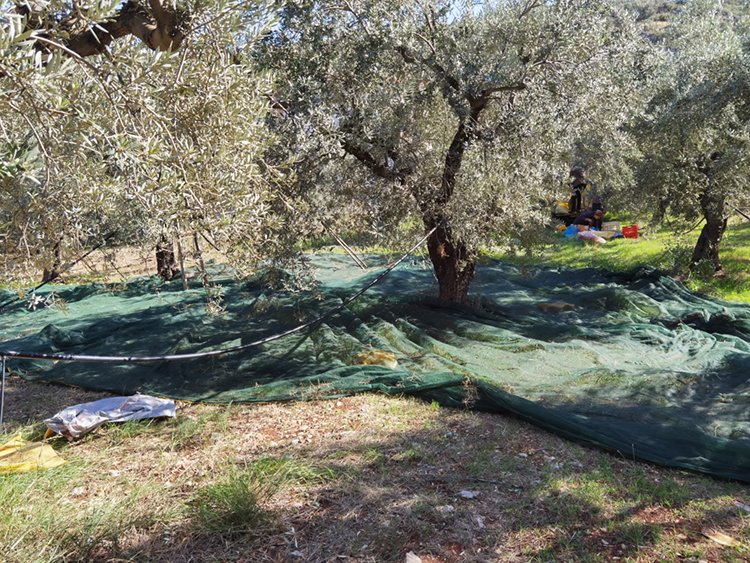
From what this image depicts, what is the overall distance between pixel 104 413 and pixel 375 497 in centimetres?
287

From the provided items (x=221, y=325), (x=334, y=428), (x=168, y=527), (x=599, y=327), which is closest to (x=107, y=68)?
(x=168, y=527)

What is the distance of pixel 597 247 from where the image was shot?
50.4 feet

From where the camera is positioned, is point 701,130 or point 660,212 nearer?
point 701,130

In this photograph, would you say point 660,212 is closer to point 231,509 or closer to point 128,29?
point 128,29

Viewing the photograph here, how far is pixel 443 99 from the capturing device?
737 cm

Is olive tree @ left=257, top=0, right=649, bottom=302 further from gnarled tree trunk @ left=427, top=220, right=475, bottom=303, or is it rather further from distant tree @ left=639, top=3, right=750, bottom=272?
distant tree @ left=639, top=3, right=750, bottom=272

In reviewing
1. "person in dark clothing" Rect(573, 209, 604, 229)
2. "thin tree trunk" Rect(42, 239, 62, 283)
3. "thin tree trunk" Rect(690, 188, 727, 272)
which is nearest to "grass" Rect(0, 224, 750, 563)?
"thin tree trunk" Rect(42, 239, 62, 283)

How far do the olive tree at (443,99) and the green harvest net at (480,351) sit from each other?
1455 millimetres

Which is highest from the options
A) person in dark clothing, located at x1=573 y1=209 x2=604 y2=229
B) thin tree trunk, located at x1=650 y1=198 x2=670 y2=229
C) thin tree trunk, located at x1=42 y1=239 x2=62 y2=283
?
thin tree trunk, located at x1=42 y1=239 x2=62 y2=283

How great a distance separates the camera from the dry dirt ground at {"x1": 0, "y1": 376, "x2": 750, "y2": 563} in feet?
11.6

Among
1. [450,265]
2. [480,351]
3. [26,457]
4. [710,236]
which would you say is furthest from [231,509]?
[710,236]

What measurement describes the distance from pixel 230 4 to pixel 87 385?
16.1 feet

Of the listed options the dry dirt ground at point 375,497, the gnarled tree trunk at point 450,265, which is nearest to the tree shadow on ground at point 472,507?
the dry dirt ground at point 375,497

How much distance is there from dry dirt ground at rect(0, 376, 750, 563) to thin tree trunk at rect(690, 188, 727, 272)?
7465mm
